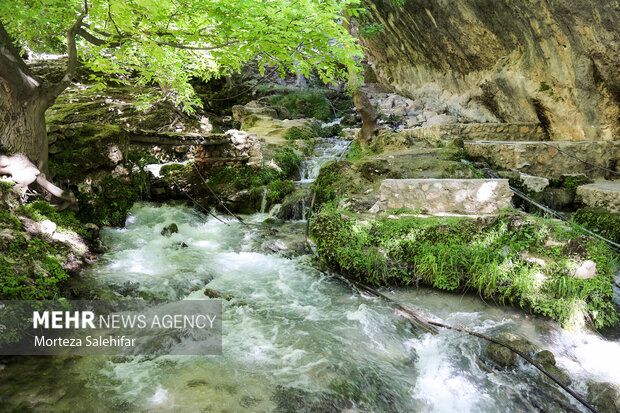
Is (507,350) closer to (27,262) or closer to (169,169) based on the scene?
(27,262)

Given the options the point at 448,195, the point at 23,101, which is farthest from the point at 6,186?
the point at 448,195

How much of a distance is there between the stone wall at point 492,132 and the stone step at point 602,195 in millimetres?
4427

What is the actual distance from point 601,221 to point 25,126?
34.3 ft

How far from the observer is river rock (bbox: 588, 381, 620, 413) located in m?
2.90

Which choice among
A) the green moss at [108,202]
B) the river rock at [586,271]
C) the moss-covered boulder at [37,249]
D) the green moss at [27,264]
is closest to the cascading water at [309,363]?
the moss-covered boulder at [37,249]

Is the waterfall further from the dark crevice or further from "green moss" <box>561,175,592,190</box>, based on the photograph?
the dark crevice

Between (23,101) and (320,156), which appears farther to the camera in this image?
(320,156)

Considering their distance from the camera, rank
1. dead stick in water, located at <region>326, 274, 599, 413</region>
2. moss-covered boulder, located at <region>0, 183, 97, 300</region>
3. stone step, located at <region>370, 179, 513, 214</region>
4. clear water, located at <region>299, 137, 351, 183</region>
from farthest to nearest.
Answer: clear water, located at <region>299, 137, 351, 183</region> < stone step, located at <region>370, 179, 513, 214</region> < moss-covered boulder, located at <region>0, 183, 97, 300</region> < dead stick in water, located at <region>326, 274, 599, 413</region>

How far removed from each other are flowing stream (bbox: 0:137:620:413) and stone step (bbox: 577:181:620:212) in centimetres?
352

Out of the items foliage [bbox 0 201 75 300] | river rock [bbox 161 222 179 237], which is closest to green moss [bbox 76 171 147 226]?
river rock [bbox 161 222 179 237]

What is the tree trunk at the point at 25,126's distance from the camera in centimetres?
532

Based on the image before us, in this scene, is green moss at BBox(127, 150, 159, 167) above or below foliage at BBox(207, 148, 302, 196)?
above

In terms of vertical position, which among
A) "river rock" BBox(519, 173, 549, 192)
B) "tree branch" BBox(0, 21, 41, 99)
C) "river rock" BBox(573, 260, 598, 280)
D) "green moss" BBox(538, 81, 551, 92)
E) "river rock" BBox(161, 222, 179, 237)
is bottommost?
"river rock" BBox(161, 222, 179, 237)

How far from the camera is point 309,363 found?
3441 mm
